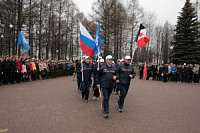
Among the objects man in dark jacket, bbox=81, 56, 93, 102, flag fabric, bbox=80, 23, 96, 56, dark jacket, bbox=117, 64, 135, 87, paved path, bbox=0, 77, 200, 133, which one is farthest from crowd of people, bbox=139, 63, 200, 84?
dark jacket, bbox=117, 64, 135, 87

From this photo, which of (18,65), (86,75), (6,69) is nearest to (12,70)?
(6,69)

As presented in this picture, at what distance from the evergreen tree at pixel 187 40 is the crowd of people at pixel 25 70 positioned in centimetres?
1806

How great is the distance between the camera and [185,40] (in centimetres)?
2880

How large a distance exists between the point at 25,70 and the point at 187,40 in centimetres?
2395

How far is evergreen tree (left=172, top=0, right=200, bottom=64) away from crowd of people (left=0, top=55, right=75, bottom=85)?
59.2ft

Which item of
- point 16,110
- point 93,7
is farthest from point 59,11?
point 16,110

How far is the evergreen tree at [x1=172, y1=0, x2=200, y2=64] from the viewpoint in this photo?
28328 millimetres

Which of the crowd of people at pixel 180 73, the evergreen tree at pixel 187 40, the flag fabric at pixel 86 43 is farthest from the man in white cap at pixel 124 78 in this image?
the evergreen tree at pixel 187 40

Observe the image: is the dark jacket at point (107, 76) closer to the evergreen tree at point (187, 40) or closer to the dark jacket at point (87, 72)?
the dark jacket at point (87, 72)

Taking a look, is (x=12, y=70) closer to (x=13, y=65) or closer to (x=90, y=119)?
(x=13, y=65)

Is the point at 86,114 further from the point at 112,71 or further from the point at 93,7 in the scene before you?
the point at 93,7

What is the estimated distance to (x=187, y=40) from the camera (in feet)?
94.2

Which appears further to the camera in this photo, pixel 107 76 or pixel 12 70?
pixel 12 70

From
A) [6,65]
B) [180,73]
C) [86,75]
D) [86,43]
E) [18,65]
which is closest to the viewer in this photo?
[86,75]
